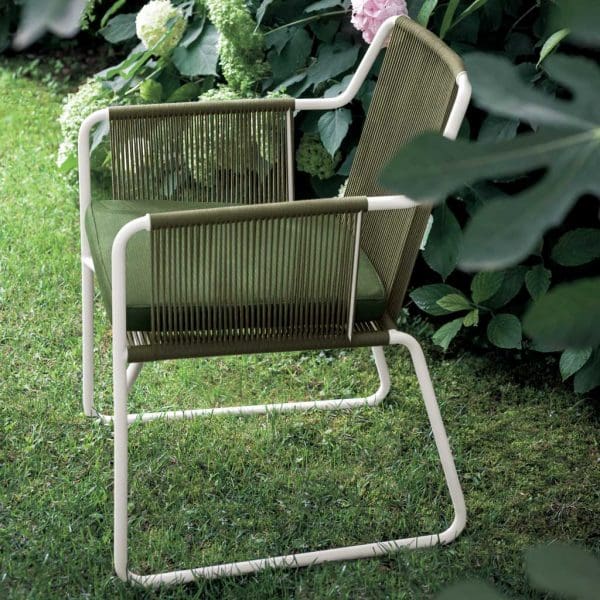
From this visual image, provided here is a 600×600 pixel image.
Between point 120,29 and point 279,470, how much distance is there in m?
1.62

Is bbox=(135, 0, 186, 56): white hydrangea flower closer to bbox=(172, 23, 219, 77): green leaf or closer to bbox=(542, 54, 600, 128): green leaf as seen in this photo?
bbox=(172, 23, 219, 77): green leaf

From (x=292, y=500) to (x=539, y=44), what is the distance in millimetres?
1125

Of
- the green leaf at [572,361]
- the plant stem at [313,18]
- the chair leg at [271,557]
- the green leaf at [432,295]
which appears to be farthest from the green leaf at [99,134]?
the green leaf at [572,361]

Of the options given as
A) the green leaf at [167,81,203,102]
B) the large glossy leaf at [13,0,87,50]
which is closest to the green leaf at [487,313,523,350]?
the green leaf at [167,81,203,102]

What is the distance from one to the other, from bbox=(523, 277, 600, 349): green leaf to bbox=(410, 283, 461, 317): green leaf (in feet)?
6.85

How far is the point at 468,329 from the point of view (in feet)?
8.65

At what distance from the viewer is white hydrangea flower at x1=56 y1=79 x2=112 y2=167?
10.1ft

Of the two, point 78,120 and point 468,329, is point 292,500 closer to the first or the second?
point 468,329

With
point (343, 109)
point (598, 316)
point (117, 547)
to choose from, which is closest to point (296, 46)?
point (343, 109)

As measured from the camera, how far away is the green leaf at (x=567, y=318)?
0.41m

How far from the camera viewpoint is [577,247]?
91.8 inches

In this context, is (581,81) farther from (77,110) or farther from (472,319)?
(77,110)

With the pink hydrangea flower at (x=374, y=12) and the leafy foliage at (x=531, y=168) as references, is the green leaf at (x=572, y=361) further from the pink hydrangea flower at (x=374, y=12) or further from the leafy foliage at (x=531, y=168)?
the leafy foliage at (x=531, y=168)

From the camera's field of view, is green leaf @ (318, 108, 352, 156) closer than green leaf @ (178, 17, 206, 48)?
Yes
